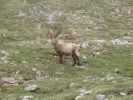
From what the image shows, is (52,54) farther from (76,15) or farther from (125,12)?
(125,12)

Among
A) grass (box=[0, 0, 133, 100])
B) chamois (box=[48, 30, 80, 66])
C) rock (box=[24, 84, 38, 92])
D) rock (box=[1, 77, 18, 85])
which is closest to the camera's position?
grass (box=[0, 0, 133, 100])

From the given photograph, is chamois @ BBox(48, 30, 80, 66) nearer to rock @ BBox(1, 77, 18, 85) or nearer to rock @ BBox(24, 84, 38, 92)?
rock @ BBox(1, 77, 18, 85)

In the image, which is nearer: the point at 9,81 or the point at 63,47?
the point at 9,81

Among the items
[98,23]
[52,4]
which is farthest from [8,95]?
[52,4]

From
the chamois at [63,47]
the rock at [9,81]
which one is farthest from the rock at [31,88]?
the chamois at [63,47]

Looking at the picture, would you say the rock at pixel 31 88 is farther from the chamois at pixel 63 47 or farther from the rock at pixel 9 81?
the chamois at pixel 63 47

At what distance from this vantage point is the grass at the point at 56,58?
21150 mm

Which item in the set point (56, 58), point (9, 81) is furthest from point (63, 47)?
point (9, 81)

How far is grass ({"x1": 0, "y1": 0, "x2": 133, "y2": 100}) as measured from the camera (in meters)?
21.2

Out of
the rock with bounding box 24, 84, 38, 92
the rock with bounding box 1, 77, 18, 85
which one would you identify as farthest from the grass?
the rock with bounding box 1, 77, 18, 85

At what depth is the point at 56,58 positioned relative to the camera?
99.2 feet

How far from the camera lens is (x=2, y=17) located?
151 feet

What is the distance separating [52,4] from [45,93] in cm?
3184

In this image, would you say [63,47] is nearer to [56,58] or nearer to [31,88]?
[56,58]
